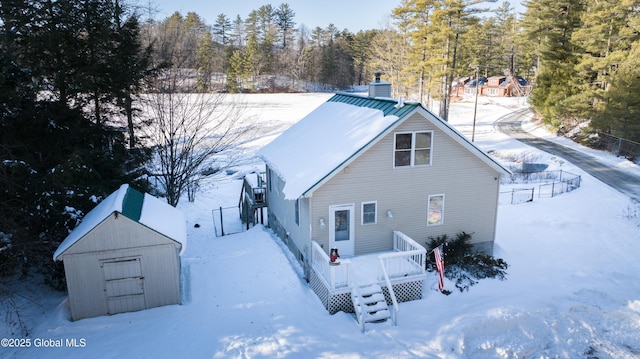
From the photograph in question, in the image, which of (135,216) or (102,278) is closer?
(102,278)

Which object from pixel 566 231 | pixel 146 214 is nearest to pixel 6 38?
pixel 146 214

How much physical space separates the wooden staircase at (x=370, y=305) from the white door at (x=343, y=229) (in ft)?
6.67

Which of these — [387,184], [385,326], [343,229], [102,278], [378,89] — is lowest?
[385,326]

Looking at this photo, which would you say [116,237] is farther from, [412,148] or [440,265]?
[440,265]

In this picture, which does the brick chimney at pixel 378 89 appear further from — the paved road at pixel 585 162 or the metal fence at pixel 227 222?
the paved road at pixel 585 162

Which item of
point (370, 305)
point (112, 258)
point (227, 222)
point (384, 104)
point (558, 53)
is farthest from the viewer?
point (558, 53)

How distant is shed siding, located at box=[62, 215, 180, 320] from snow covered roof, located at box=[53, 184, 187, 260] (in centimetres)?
16

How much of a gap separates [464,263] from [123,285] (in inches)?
438

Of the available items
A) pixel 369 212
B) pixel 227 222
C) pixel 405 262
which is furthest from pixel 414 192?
pixel 227 222

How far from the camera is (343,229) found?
15.0m

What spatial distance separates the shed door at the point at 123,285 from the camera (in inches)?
496

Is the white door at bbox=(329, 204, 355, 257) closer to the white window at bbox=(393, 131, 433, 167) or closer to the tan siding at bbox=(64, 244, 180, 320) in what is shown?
the white window at bbox=(393, 131, 433, 167)

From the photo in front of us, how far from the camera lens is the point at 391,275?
13.8 meters

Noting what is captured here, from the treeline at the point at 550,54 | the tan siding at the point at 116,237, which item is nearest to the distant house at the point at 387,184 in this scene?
the tan siding at the point at 116,237
